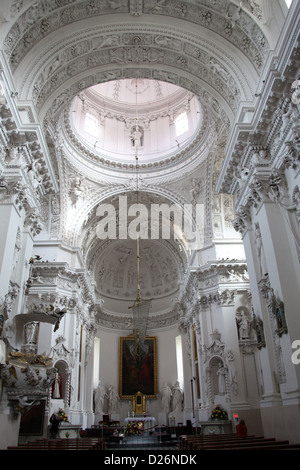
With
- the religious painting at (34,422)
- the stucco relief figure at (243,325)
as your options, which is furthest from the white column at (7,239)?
the stucco relief figure at (243,325)

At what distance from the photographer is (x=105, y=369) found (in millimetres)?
28250

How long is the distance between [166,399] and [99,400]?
490cm

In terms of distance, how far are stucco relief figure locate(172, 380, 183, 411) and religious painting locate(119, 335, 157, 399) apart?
176 centimetres

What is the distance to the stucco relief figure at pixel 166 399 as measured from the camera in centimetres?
2614

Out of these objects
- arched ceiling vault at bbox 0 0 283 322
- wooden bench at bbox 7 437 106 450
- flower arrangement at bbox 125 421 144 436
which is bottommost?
wooden bench at bbox 7 437 106 450

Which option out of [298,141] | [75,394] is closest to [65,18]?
[298,141]

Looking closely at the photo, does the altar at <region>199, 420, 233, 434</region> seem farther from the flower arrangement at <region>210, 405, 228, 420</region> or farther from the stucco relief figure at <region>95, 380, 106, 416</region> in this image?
the stucco relief figure at <region>95, 380, 106, 416</region>

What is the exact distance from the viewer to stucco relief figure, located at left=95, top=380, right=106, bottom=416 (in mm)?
25578

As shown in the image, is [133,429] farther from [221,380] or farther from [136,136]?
[136,136]

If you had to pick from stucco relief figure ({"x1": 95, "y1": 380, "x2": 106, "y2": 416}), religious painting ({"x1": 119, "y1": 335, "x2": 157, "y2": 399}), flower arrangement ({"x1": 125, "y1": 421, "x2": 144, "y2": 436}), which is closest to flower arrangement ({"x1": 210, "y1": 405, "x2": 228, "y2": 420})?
flower arrangement ({"x1": 125, "y1": 421, "x2": 144, "y2": 436})

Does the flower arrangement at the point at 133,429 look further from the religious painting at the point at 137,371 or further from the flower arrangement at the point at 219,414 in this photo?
the religious painting at the point at 137,371

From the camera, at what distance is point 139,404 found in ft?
88.1

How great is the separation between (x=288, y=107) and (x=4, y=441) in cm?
1048

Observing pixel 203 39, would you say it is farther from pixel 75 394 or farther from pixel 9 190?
pixel 75 394
